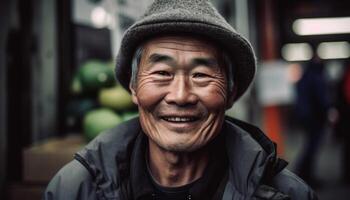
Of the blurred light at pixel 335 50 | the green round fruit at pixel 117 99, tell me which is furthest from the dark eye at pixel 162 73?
the blurred light at pixel 335 50

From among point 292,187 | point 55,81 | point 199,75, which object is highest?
point 199,75

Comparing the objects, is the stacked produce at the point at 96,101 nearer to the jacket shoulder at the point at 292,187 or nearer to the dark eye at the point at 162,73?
the dark eye at the point at 162,73

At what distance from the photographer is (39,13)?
13.5 ft

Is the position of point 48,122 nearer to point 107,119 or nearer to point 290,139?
point 107,119

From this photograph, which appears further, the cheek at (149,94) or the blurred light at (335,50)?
the blurred light at (335,50)

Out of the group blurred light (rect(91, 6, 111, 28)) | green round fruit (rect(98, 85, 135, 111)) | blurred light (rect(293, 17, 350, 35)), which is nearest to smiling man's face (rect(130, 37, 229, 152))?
green round fruit (rect(98, 85, 135, 111))

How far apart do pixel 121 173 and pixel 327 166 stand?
6.98 m

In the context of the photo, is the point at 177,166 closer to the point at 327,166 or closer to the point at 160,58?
the point at 160,58

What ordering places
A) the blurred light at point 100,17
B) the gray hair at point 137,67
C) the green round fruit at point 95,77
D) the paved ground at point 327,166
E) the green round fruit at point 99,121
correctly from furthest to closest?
the paved ground at point 327,166 < the blurred light at point 100,17 < the green round fruit at point 95,77 < the green round fruit at point 99,121 < the gray hair at point 137,67

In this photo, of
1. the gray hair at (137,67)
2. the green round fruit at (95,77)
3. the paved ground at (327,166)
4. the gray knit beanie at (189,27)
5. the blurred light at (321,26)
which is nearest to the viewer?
the gray knit beanie at (189,27)

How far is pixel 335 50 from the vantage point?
1891 centimetres

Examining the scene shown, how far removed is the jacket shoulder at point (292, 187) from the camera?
205 cm

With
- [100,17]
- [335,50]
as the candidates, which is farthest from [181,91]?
[335,50]

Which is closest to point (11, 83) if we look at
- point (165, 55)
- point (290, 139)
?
point (165, 55)
